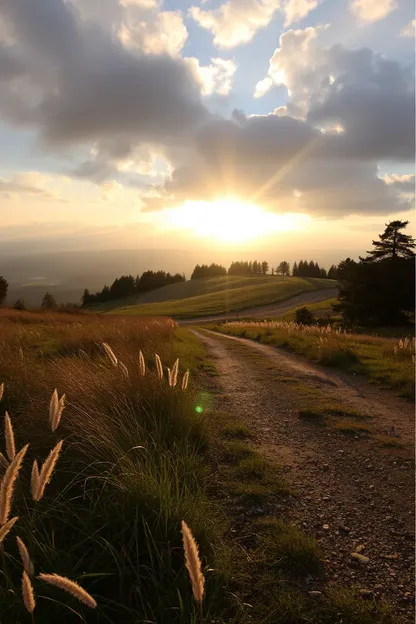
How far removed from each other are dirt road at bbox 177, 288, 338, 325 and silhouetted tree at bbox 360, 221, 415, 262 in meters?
23.5

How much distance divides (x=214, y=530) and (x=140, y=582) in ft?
3.14

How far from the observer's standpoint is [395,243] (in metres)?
40.1

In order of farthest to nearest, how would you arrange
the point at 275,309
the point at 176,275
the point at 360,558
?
the point at 176,275 < the point at 275,309 < the point at 360,558

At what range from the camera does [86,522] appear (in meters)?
2.99

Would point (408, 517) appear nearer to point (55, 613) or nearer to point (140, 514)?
point (140, 514)

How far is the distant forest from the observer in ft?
431

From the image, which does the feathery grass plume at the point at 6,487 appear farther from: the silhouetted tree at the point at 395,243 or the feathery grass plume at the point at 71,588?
the silhouetted tree at the point at 395,243

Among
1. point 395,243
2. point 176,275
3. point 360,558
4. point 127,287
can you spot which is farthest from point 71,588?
point 176,275

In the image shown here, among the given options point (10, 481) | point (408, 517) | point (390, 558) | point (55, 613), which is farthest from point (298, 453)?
point (10, 481)

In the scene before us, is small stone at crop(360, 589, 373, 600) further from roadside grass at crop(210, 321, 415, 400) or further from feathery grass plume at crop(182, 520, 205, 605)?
roadside grass at crop(210, 321, 415, 400)

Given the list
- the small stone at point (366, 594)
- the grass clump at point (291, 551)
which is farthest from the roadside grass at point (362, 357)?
the small stone at point (366, 594)

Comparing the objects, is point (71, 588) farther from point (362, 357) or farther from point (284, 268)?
point (284, 268)

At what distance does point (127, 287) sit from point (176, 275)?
23.8 m

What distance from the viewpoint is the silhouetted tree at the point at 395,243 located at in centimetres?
3981
